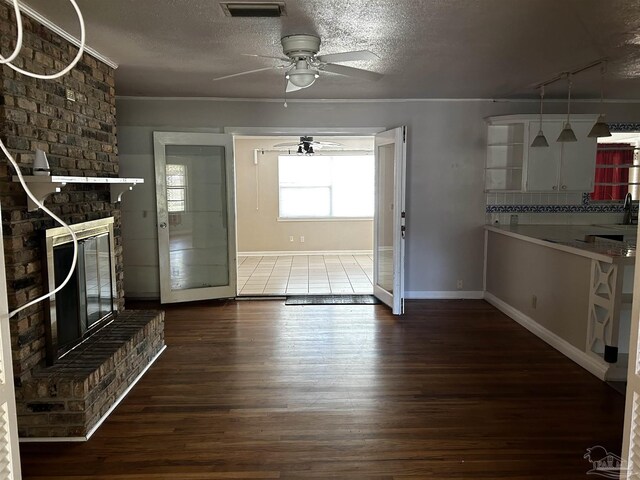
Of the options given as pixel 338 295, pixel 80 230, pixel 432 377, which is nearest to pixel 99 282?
pixel 80 230

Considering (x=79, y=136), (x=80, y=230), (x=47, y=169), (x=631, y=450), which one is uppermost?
(x=79, y=136)

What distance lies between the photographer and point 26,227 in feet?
8.38

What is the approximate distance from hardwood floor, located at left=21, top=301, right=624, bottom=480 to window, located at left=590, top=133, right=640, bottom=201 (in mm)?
3014

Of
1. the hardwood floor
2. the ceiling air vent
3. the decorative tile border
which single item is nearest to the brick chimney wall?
the hardwood floor

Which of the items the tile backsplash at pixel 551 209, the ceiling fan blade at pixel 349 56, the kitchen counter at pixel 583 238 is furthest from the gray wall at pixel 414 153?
the ceiling fan blade at pixel 349 56

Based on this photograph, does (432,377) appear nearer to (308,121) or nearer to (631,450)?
(631,450)

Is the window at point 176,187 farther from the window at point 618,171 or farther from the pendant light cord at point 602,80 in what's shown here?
the window at point 618,171

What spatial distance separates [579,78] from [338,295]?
3498mm

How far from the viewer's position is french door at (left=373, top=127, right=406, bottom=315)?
472 centimetres

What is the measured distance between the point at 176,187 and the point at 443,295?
3.48 metres

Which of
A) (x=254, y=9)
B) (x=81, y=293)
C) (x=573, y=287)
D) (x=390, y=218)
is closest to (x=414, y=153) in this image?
(x=390, y=218)

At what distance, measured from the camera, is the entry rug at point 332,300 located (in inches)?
212

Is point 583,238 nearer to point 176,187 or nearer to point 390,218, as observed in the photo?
point 390,218

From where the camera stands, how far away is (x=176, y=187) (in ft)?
17.3
